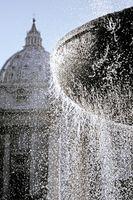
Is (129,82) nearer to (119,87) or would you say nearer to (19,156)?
(119,87)

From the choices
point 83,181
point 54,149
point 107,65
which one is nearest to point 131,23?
point 107,65

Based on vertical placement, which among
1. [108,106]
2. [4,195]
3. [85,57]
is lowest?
[4,195]

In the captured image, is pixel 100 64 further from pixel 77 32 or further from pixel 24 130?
pixel 24 130

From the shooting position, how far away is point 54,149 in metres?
20.3

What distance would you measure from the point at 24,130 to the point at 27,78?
5782 millimetres

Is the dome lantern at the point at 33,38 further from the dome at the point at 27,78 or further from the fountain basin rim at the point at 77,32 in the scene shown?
the fountain basin rim at the point at 77,32

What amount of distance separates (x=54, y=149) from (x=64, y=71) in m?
17.7

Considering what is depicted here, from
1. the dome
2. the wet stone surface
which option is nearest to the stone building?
the dome

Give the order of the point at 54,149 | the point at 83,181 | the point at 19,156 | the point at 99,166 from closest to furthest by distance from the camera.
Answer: the point at 83,181
the point at 99,166
the point at 54,149
the point at 19,156

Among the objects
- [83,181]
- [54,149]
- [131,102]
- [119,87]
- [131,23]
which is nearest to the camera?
[131,23]

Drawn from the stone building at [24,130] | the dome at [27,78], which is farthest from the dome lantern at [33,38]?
the stone building at [24,130]

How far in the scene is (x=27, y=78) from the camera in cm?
2967

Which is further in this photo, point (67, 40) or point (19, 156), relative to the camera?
point (19, 156)

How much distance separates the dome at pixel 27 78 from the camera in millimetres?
27438
